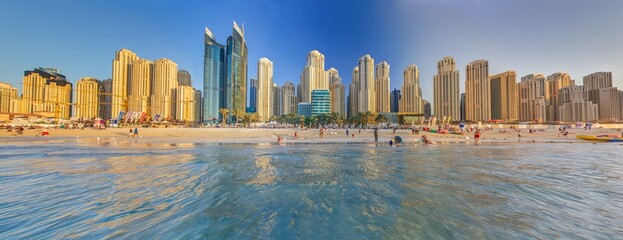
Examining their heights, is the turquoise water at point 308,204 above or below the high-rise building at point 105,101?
below

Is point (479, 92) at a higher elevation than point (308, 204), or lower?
higher

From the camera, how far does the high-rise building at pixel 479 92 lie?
18925 centimetres

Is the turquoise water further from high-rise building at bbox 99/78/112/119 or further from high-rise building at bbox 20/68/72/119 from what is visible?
high-rise building at bbox 99/78/112/119

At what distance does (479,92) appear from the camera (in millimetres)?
192875

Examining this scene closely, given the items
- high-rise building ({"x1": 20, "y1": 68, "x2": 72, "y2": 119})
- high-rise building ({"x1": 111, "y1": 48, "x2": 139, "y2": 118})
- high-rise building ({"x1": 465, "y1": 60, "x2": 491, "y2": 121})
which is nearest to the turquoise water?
high-rise building ({"x1": 111, "y1": 48, "x2": 139, "y2": 118})

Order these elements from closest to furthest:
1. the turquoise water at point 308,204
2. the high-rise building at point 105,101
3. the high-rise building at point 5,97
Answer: the turquoise water at point 308,204 < the high-rise building at point 5,97 < the high-rise building at point 105,101

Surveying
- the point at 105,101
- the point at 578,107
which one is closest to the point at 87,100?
the point at 105,101

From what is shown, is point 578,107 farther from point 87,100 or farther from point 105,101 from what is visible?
point 105,101

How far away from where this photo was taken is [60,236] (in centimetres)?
488

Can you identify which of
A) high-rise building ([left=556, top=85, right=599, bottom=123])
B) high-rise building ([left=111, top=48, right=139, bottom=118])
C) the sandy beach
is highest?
high-rise building ([left=111, top=48, right=139, bottom=118])

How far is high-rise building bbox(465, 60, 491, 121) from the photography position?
189250 mm

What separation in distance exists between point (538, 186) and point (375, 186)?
20.3 ft

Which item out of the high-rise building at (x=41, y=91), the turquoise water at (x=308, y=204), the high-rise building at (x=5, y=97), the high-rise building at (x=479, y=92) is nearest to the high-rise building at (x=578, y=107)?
the high-rise building at (x=479, y=92)

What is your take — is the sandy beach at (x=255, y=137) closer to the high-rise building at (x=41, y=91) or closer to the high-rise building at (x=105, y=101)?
the high-rise building at (x=41, y=91)
